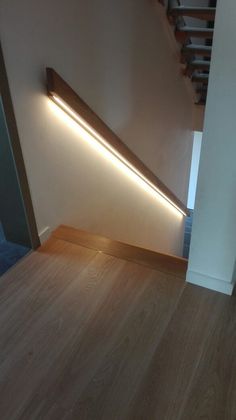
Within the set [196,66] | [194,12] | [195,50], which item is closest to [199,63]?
[196,66]

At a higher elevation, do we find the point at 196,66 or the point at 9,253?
the point at 196,66

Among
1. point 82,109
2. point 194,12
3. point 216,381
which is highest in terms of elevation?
point 194,12

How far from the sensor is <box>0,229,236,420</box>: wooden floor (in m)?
1.13

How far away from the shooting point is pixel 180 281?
1593 mm

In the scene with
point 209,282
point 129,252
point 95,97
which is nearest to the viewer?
point 209,282

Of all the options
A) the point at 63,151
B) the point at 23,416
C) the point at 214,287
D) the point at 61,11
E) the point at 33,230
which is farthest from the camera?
the point at 63,151

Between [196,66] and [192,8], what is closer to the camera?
[192,8]

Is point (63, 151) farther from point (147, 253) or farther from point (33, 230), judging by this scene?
point (147, 253)

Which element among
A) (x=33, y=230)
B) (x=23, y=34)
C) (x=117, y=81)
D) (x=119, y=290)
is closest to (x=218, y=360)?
(x=119, y=290)

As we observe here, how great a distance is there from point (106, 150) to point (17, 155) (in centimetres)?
88

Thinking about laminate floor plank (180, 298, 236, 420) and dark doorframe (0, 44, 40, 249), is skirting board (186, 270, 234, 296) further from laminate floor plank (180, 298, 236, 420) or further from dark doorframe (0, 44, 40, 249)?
dark doorframe (0, 44, 40, 249)

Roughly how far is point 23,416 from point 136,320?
0.55 m

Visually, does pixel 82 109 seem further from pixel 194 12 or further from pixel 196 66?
pixel 196 66

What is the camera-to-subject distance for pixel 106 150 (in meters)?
2.38
